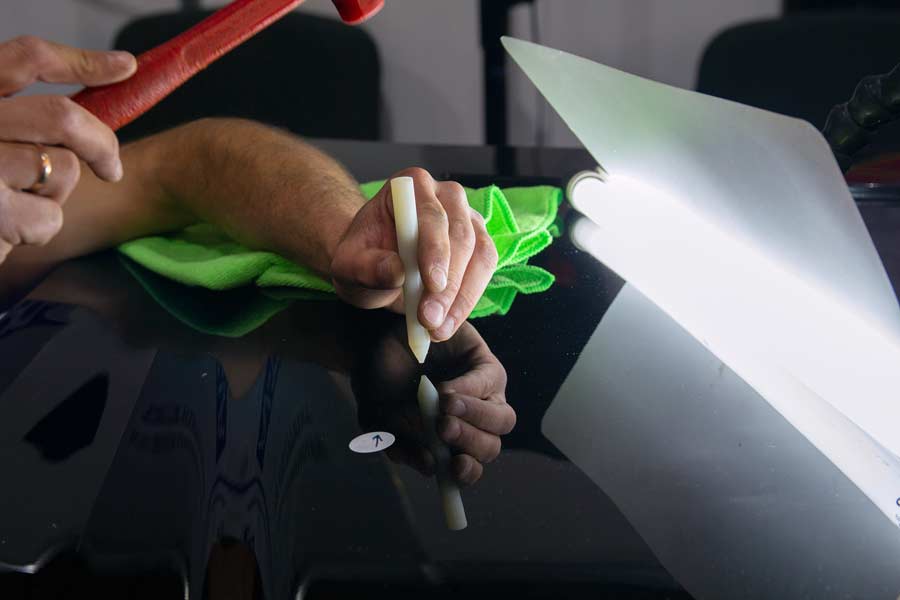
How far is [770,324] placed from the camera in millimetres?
583

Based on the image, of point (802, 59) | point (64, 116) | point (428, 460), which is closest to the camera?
point (428, 460)

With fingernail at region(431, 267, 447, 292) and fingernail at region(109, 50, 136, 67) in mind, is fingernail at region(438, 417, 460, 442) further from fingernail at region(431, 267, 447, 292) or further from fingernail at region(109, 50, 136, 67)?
fingernail at region(109, 50, 136, 67)

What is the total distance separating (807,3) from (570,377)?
73.3 inches

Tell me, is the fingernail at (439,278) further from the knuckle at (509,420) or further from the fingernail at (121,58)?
the fingernail at (121,58)

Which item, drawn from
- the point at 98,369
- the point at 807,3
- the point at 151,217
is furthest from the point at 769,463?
the point at 807,3

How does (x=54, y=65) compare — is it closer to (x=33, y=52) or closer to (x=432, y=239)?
(x=33, y=52)

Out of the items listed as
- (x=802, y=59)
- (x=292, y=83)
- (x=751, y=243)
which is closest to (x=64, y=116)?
(x=751, y=243)

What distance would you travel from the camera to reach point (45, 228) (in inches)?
24.4

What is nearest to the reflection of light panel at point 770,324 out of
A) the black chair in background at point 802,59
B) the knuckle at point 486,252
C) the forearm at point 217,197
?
the knuckle at point 486,252

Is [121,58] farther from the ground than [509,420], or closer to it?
farther from the ground

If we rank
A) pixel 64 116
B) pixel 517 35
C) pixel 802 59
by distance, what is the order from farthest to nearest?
pixel 517 35, pixel 802 59, pixel 64 116

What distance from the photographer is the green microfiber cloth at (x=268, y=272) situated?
2.23 ft

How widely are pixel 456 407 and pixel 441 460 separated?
0.06 metres

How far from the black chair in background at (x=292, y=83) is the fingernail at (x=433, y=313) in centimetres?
120
